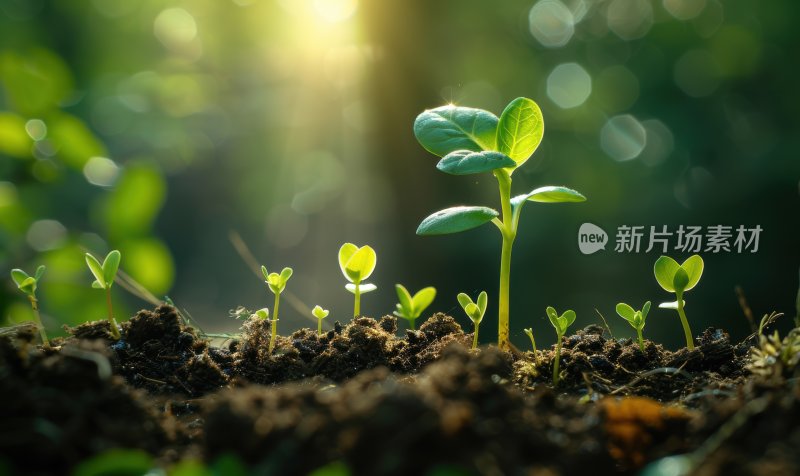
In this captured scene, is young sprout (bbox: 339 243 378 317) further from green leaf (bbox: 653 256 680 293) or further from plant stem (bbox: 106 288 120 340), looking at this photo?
green leaf (bbox: 653 256 680 293)

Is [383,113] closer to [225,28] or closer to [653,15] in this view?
[225,28]

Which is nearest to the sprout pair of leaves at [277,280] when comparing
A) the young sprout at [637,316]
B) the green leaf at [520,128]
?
the green leaf at [520,128]

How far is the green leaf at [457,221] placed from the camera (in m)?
1.17

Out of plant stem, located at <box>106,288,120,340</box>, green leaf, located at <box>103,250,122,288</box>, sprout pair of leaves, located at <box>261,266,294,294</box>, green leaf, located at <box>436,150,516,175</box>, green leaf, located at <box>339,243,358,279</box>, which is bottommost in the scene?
green leaf, located at <box>436,150,516,175</box>

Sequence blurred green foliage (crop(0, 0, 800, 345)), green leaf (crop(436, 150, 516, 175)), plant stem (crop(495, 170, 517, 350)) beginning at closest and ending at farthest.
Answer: green leaf (crop(436, 150, 516, 175)) → plant stem (crop(495, 170, 517, 350)) → blurred green foliage (crop(0, 0, 800, 345))

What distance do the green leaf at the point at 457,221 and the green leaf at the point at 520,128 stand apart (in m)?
0.16

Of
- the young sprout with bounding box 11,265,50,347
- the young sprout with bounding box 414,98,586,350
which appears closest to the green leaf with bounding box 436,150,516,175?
the young sprout with bounding box 414,98,586,350

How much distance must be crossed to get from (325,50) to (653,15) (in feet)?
6.10

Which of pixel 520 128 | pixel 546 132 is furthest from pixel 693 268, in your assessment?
pixel 546 132

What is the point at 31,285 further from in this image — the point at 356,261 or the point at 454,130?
the point at 454,130

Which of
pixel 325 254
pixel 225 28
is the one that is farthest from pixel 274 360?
pixel 325 254

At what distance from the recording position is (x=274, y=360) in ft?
4.17

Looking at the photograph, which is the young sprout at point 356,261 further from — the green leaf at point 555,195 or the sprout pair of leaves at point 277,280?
the green leaf at point 555,195

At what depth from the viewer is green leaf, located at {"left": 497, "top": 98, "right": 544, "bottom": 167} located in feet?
4.06
